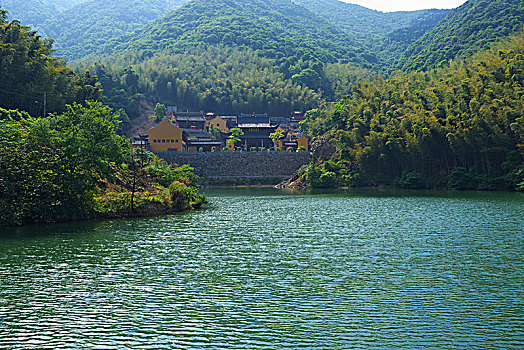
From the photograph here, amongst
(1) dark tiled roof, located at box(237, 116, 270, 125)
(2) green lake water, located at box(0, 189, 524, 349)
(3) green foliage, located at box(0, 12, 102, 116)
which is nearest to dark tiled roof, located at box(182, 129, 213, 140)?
(1) dark tiled roof, located at box(237, 116, 270, 125)

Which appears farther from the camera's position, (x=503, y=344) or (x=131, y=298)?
(x=131, y=298)

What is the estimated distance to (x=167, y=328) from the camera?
1180cm

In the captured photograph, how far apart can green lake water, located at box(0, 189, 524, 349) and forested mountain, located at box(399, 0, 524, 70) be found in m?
92.3

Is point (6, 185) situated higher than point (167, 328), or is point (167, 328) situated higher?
point (6, 185)

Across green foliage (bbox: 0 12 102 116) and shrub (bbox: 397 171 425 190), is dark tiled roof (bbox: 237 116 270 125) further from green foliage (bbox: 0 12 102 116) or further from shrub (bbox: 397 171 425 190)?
green foliage (bbox: 0 12 102 116)

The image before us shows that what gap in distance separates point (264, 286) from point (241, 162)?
67901 millimetres

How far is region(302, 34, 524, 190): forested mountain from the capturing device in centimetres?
5238

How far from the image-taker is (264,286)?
15508mm

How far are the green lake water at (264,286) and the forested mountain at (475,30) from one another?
92.3 metres

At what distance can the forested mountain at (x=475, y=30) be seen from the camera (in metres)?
109

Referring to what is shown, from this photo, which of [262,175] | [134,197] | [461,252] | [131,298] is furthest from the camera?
[262,175]

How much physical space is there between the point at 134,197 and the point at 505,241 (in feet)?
77.5

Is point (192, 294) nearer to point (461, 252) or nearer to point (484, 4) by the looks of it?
point (461, 252)

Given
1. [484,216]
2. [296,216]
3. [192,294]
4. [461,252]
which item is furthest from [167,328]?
[484,216]
